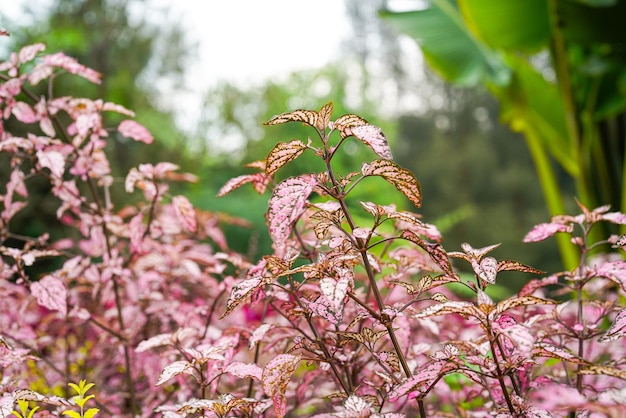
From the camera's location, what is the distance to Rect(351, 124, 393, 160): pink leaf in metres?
0.64

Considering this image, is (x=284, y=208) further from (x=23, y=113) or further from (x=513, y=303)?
(x=23, y=113)

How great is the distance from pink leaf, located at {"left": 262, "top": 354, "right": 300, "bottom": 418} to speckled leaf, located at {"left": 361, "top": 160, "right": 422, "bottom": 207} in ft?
0.82

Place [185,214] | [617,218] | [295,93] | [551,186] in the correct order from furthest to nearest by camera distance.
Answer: [295,93] < [551,186] < [185,214] < [617,218]

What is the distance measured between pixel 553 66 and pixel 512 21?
0.64 meters

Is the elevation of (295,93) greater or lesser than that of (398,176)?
greater

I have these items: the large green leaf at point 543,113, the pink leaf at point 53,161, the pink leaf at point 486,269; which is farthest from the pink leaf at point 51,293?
the large green leaf at point 543,113

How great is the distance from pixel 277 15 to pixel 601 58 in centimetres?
763

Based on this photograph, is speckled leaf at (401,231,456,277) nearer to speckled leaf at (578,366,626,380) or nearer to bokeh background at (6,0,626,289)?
speckled leaf at (578,366,626,380)

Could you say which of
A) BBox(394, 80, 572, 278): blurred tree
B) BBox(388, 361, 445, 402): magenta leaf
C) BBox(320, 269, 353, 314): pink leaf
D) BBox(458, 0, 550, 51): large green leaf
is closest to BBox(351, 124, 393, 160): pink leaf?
BBox(320, 269, 353, 314): pink leaf

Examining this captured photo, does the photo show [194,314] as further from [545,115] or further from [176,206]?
[545,115]

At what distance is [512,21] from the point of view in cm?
336

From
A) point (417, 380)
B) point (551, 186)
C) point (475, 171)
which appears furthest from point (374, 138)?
point (475, 171)

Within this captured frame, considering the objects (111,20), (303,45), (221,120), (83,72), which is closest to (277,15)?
(303,45)

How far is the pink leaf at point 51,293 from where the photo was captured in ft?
2.98
